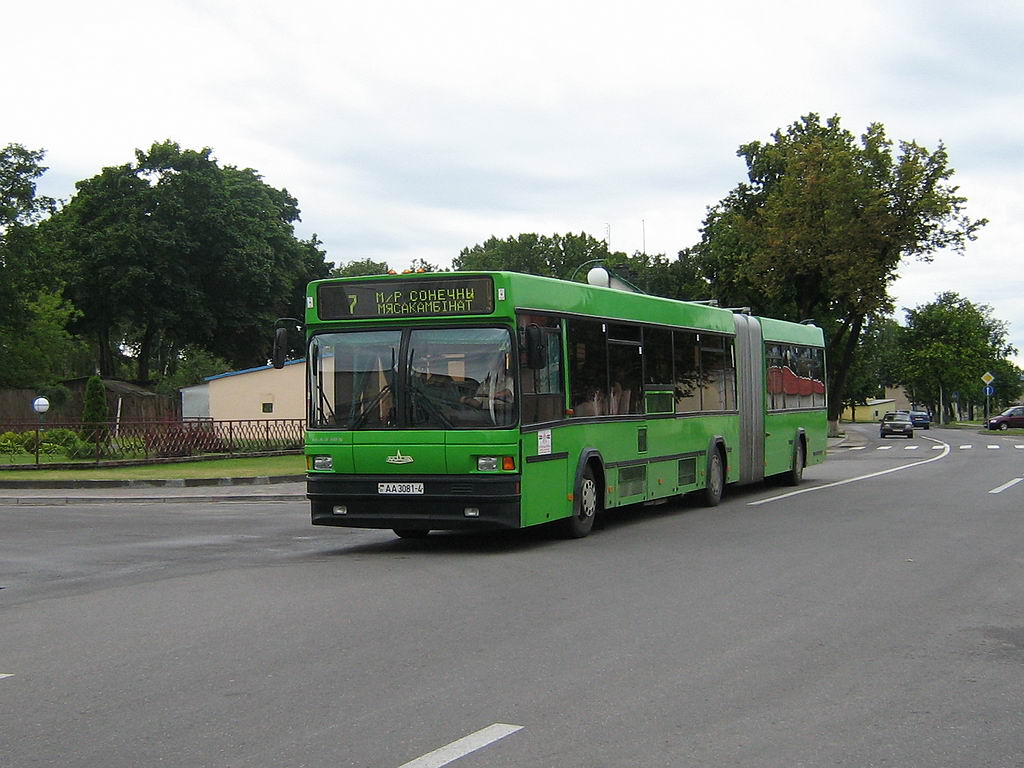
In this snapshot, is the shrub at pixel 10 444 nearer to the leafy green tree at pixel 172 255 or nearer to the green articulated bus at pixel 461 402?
the green articulated bus at pixel 461 402

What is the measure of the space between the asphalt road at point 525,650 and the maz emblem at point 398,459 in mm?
1016

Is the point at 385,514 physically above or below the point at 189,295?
below

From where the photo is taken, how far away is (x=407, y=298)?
1328 centimetres

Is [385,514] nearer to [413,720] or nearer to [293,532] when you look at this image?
[293,532]

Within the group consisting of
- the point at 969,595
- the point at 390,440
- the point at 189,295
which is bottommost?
the point at 969,595

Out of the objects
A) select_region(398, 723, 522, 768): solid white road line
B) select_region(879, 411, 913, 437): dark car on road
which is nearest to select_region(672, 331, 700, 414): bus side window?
select_region(398, 723, 522, 768): solid white road line

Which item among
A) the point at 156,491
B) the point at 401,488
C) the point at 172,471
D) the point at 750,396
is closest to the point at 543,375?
the point at 401,488

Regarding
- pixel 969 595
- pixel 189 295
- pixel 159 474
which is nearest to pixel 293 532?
pixel 969 595

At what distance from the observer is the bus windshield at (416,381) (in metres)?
12.9

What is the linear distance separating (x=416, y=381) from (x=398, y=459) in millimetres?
856

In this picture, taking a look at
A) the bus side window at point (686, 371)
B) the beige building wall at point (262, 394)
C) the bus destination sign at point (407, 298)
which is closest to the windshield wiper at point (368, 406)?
the bus destination sign at point (407, 298)

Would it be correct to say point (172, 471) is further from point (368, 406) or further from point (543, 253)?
point (543, 253)

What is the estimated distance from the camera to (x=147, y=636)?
8430 millimetres

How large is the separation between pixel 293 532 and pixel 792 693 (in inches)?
431
